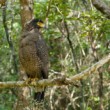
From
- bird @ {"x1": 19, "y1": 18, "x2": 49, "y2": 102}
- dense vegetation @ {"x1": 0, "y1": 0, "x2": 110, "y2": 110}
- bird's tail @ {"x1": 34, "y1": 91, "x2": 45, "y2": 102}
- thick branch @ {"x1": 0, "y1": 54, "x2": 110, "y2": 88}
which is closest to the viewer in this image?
thick branch @ {"x1": 0, "y1": 54, "x2": 110, "y2": 88}

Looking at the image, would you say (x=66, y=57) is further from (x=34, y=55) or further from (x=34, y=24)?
(x=34, y=55)

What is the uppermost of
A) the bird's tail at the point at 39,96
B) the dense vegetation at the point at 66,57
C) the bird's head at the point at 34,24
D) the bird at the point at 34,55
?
the bird's head at the point at 34,24

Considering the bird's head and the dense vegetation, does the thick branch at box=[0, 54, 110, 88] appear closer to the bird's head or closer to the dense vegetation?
the bird's head

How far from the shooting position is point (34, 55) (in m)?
5.41

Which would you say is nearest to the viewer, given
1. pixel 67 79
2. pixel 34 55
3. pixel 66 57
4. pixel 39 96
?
pixel 67 79

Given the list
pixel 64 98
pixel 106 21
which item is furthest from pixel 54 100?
pixel 106 21

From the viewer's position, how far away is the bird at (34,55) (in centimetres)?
538

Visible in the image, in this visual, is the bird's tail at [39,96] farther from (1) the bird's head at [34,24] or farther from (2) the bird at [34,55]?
(1) the bird's head at [34,24]

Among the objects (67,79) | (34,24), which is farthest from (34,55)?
(67,79)

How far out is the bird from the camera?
17.7 feet

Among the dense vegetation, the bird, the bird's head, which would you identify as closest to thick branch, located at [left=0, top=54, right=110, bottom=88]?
the bird

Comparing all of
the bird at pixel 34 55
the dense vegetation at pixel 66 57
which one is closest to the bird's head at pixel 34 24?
the bird at pixel 34 55

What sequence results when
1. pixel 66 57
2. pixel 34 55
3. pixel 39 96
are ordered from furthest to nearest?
pixel 66 57 → pixel 39 96 → pixel 34 55

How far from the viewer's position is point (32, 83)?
16.8ft
